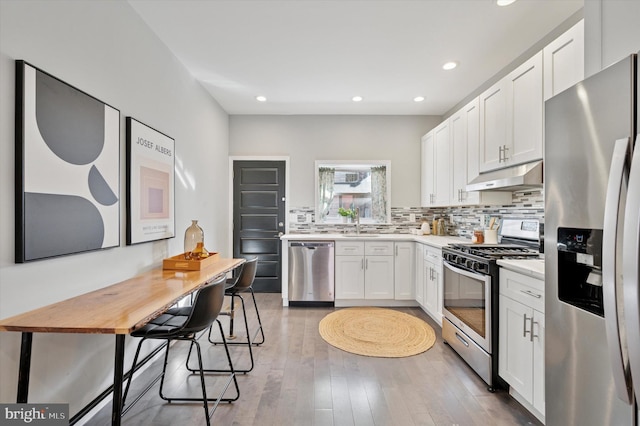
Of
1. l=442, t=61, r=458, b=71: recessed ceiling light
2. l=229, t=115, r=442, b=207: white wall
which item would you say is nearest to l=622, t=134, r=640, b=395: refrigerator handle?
l=442, t=61, r=458, b=71: recessed ceiling light

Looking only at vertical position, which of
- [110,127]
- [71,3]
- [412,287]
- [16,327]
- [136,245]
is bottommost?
[412,287]

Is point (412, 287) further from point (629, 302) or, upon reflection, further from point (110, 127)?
point (110, 127)

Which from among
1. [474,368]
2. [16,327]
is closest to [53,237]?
[16,327]

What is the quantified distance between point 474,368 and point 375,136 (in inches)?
133

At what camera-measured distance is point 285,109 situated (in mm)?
4449

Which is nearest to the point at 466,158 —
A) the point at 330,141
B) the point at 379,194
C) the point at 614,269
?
the point at 379,194

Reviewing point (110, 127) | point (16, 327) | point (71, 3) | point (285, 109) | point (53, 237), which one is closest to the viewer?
point (16, 327)

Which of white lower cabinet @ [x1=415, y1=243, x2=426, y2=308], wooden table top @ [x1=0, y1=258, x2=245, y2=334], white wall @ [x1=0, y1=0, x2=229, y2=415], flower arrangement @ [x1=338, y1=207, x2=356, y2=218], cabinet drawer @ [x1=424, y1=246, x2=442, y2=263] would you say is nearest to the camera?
wooden table top @ [x1=0, y1=258, x2=245, y2=334]

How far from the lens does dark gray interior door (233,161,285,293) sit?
4.71m

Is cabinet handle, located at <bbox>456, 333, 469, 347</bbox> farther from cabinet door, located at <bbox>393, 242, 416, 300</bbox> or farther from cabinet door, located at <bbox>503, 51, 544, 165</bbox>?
cabinet door, located at <bbox>503, 51, 544, 165</bbox>

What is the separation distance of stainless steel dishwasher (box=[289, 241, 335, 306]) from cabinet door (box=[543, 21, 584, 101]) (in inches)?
108

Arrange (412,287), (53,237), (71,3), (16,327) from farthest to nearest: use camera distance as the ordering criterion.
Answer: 1. (412,287)
2. (71,3)
3. (53,237)
4. (16,327)

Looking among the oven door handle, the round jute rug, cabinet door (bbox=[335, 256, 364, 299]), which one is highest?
the oven door handle

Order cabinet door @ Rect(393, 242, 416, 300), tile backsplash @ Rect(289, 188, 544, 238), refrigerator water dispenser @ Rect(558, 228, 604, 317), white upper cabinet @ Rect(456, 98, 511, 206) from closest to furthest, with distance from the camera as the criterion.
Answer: refrigerator water dispenser @ Rect(558, 228, 604, 317) → white upper cabinet @ Rect(456, 98, 511, 206) → cabinet door @ Rect(393, 242, 416, 300) → tile backsplash @ Rect(289, 188, 544, 238)
